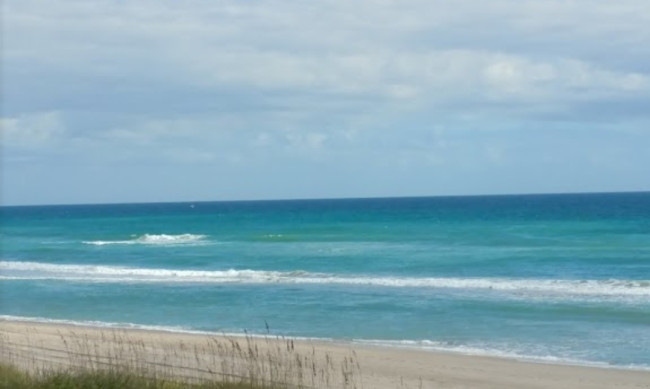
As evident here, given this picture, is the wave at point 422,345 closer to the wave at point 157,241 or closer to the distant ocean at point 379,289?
the distant ocean at point 379,289

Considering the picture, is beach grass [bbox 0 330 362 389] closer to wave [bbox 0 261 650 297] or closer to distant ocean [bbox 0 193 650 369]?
distant ocean [bbox 0 193 650 369]

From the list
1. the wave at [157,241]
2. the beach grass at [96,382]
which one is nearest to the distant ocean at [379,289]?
the wave at [157,241]

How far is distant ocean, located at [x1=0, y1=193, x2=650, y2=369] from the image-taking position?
18.5 metres

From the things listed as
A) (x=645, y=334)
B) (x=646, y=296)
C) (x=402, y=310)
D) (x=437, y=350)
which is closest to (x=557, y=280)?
(x=646, y=296)

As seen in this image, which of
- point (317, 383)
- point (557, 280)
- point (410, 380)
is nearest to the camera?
point (317, 383)

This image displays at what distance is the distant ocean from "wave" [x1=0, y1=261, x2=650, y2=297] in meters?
0.06

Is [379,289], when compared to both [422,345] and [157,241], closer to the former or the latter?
[422,345]

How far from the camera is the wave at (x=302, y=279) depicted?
2627 cm

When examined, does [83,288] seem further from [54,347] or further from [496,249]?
[496,249]

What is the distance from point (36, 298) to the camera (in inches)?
1054

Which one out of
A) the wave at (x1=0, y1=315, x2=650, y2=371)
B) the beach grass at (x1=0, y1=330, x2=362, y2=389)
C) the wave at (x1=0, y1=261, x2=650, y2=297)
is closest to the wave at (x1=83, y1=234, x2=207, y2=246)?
the wave at (x1=0, y1=261, x2=650, y2=297)

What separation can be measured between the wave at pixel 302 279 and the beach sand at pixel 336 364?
10317 millimetres

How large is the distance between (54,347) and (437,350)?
6286 millimetres

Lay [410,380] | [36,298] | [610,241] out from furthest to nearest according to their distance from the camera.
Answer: [610,241]
[36,298]
[410,380]
